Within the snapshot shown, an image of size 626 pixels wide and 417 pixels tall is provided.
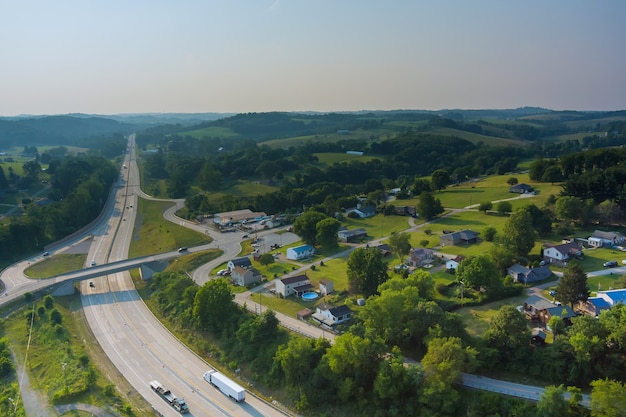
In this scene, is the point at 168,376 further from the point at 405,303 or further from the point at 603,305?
the point at 603,305

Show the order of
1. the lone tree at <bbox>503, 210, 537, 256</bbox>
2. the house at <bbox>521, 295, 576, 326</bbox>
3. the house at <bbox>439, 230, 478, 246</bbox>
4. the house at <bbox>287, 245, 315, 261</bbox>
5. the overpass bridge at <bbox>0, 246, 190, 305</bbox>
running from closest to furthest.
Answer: the house at <bbox>521, 295, 576, 326</bbox> < the lone tree at <bbox>503, 210, 537, 256</bbox> < the overpass bridge at <bbox>0, 246, 190, 305</bbox> < the house at <bbox>287, 245, 315, 261</bbox> < the house at <bbox>439, 230, 478, 246</bbox>

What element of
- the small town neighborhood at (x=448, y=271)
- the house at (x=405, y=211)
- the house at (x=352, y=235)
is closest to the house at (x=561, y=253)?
the small town neighborhood at (x=448, y=271)

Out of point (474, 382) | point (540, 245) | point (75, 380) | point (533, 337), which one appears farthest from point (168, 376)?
point (540, 245)

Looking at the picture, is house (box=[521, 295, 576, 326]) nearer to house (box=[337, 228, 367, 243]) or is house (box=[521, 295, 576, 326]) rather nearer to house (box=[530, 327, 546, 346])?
house (box=[530, 327, 546, 346])

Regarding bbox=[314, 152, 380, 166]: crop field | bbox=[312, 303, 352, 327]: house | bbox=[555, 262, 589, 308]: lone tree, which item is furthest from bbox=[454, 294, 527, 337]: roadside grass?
bbox=[314, 152, 380, 166]: crop field

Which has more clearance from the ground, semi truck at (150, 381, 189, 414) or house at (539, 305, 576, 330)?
house at (539, 305, 576, 330)

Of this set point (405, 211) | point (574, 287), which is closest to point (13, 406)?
point (574, 287)

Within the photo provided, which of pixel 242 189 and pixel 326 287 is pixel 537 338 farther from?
pixel 242 189

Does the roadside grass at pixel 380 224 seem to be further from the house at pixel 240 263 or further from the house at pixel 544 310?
the house at pixel 544 310
